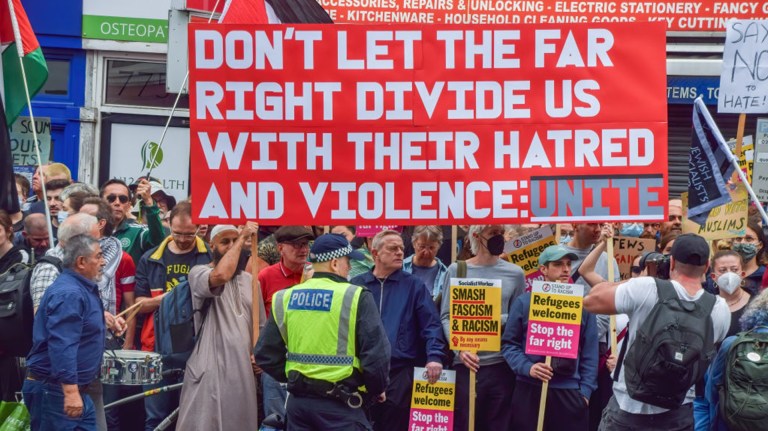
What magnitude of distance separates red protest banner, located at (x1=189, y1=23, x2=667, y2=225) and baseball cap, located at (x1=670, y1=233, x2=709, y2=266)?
694mm

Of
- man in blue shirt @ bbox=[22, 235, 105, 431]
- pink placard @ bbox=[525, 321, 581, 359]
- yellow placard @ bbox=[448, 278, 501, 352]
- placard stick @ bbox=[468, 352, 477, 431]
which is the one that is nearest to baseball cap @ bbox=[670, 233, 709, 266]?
pink placard @ bbox=[525, 321, 581, 359]

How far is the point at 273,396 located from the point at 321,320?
1.94 meters

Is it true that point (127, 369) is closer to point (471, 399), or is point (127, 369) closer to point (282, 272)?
point (282, 272)

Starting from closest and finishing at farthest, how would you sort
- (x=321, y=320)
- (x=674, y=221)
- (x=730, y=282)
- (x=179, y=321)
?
(x=321, y=320) → (x=730, y=282) → (x=179, y=321) → (x=674, y=221)

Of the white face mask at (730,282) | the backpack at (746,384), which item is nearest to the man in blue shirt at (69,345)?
the backpack at (746,384)

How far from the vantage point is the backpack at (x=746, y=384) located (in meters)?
7.64

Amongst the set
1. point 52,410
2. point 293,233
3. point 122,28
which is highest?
point 122,28

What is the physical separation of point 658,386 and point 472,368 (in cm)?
239

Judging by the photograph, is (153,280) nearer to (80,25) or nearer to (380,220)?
(380,220)

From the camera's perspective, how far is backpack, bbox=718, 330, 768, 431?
25.1 ft

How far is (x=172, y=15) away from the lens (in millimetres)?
16031

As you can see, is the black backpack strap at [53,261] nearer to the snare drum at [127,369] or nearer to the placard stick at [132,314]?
the snare drum at [127,369]

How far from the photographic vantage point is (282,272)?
10258 mm

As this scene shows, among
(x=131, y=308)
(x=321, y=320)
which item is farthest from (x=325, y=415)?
(x=131, y=308)
